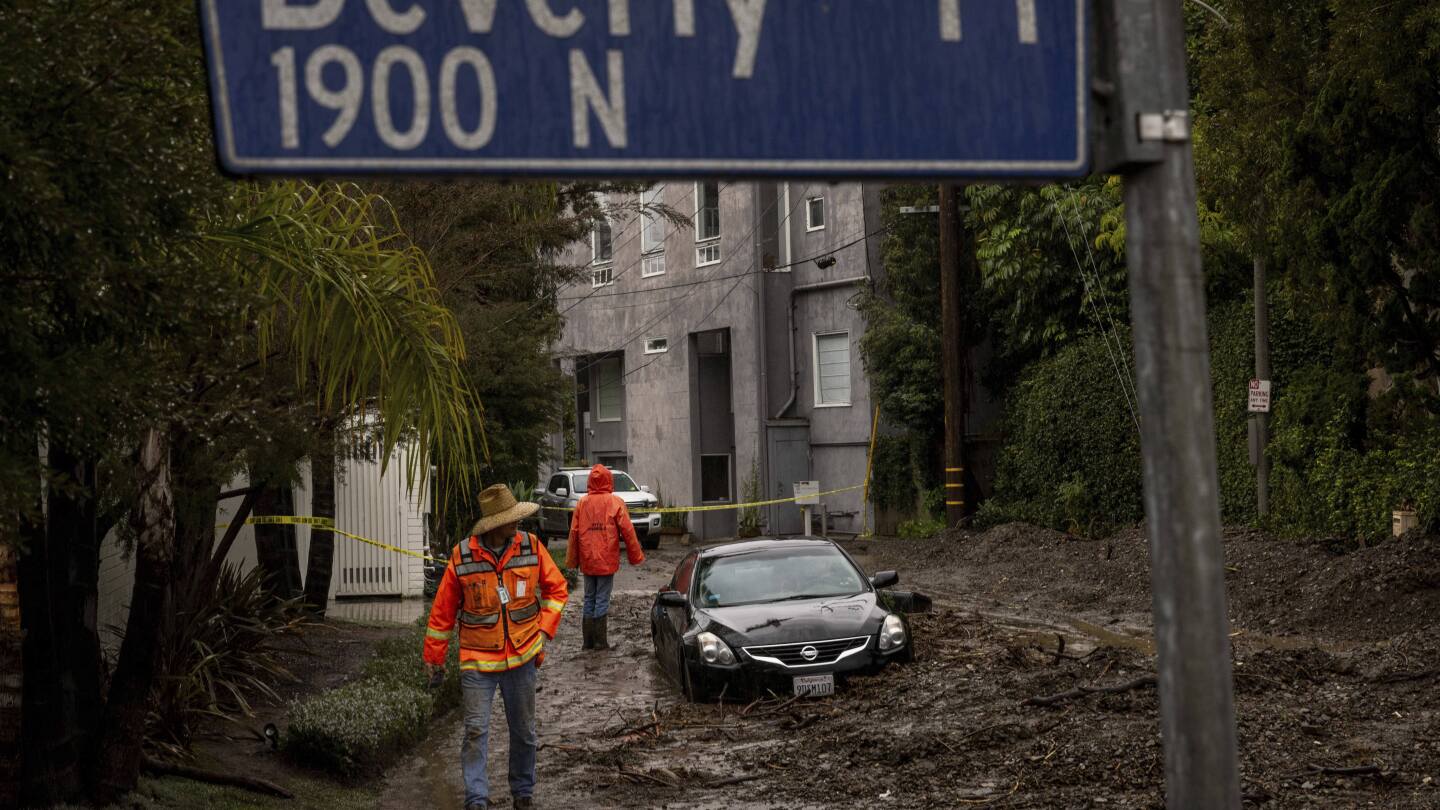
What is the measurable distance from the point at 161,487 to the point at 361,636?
8911 millimetres

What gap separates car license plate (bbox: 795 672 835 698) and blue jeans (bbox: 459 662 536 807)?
3.31 m

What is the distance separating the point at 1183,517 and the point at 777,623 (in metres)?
10.5

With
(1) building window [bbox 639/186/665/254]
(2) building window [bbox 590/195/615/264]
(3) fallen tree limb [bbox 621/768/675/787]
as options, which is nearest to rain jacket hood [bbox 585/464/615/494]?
→ (3) fallen tree limb [bbox 621/768/675/787]

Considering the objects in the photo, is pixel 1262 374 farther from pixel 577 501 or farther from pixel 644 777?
pixel 577 501

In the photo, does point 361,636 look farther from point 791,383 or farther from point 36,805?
point 791,383

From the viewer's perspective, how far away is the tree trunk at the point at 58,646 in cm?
818

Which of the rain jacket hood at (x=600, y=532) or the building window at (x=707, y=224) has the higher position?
the building window at (x=707, y=224)

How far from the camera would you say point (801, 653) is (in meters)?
12.7

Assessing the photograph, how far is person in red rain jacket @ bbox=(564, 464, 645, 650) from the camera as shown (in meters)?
16.9

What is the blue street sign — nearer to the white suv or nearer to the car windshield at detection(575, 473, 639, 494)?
the white suv

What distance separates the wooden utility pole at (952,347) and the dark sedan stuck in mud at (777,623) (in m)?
14.5

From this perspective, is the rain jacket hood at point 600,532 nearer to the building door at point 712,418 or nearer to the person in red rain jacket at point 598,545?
the person in red rain jacket at point 598,545

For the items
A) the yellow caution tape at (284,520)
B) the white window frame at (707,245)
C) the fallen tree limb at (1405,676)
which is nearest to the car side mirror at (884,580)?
the fallen tree limb at (1405,676)

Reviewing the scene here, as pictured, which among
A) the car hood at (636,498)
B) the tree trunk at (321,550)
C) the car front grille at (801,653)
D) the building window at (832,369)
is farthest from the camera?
the car hood at (636,498)
